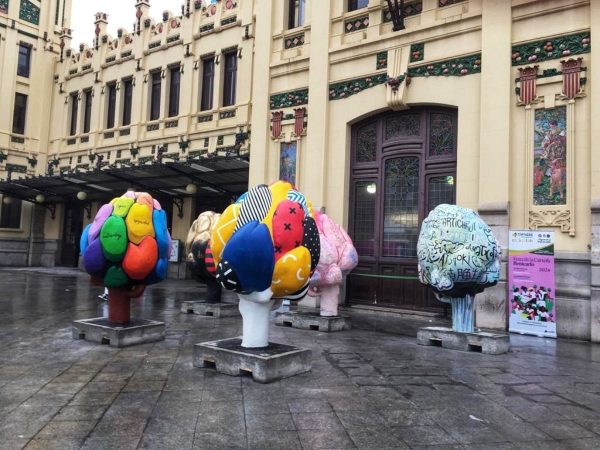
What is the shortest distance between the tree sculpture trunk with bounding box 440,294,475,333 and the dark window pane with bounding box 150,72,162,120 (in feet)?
56.7

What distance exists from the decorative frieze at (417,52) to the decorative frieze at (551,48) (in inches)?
83.1

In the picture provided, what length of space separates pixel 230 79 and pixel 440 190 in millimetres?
10824

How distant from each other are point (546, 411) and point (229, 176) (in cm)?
1345

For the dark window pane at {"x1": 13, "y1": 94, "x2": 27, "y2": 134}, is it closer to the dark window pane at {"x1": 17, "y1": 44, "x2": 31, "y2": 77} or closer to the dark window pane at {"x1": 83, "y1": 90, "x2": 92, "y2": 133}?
the dark window pane at {"x1": 17, "y1": 44, "x2": 31, "y2": 77}

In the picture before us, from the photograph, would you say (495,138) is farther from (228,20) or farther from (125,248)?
(228,20)

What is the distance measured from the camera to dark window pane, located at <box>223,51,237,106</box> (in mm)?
19328

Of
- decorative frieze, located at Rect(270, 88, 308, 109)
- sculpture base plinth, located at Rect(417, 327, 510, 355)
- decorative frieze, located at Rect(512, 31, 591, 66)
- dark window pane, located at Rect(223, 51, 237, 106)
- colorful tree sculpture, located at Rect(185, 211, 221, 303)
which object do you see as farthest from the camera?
dark window pane, located at Rect(223, 51, 237, 106)

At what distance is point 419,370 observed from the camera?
661 centimetres

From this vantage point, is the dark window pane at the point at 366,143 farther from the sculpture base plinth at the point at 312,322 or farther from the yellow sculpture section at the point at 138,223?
the yellow sculpture section at the point at 138,223

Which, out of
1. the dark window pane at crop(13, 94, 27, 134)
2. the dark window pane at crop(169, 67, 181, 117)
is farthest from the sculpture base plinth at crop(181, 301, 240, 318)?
the dark window pane at crop(13, 94, 27, 134)

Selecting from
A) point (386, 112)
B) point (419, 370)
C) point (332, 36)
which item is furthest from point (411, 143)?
point (419, 370)

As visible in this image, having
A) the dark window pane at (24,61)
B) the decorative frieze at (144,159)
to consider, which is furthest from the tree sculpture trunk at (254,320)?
the dark window pane at (24,61)

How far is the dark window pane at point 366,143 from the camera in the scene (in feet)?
42.8

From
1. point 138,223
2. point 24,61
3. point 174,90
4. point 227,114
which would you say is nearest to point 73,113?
point 24,61
